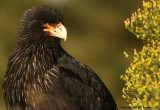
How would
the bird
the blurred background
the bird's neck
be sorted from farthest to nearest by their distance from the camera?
the blurred background → the bird's neck → the bird

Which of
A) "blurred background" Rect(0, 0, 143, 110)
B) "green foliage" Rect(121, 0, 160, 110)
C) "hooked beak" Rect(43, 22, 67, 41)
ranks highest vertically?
"blurred background" Rect(0, 0, 143, 110)

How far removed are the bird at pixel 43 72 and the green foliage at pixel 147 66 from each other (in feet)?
3.63

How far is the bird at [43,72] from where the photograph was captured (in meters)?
6.84

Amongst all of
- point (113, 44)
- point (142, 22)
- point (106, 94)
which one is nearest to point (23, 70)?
point (106, 94)

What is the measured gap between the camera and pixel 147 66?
5742mm

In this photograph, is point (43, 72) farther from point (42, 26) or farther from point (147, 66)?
point (147, 66)

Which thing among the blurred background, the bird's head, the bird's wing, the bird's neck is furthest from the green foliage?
the blurred background

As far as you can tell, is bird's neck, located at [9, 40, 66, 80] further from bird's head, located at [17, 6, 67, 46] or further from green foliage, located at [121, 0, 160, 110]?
green foliage, located at [121, 0, 160, 110]

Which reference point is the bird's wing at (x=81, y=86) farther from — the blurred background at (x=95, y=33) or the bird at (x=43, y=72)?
the blurred background at (x=95, y=33)

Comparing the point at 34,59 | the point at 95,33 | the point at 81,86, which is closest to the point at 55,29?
the point at 34,59

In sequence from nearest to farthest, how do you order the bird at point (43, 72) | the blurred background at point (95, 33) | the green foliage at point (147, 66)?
the green foliage at point (147, 66), the bird at point (43, 72), the blurred background at point (95, 33)

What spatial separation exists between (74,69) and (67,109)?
0.74 metres

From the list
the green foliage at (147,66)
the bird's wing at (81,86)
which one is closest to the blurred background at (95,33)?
the bird's wing at (81,86)

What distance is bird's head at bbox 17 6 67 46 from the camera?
7.02 m
